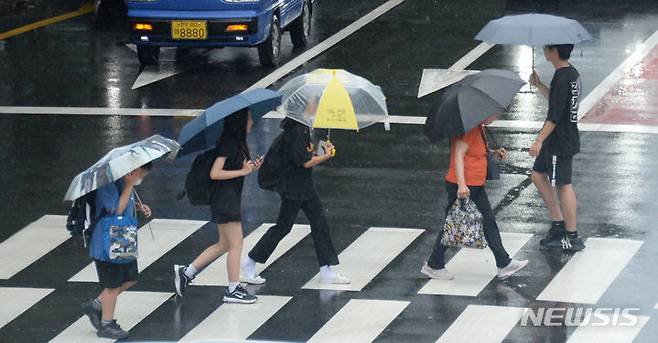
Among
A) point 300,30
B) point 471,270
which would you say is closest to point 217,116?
point 471,270

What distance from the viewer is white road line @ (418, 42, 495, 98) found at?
18.7 m

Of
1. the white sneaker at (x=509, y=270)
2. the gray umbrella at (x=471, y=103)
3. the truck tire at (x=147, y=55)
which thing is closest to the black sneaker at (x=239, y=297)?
the gray umbrella at (x=471, y=103)

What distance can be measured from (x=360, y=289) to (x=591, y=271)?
188 cm

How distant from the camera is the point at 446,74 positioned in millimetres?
19578

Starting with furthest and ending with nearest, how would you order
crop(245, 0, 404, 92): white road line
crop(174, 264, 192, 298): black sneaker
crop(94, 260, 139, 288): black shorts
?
crop(245, 0, 404, 92): white road line, crop(174, 264, 192, 298): black sneaker, crop(94, 260, 139, 288): black shorts

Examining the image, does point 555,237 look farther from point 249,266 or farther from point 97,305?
point 97,305

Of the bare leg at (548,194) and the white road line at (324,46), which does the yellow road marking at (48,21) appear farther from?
the bare leg at (548,194)

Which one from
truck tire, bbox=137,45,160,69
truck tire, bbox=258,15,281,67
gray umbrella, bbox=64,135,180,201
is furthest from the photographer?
truck tire, bbox=137,45,160,69

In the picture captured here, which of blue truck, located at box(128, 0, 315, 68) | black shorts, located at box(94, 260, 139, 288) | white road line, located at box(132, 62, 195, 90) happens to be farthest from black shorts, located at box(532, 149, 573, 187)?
white road line, located at box(132, 62, 195, 90)

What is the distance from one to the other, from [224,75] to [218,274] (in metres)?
8.31

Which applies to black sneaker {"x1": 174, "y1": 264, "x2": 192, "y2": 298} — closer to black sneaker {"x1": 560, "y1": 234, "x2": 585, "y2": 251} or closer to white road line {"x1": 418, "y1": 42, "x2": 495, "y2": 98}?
black sneaker {"x1": 560, "y1": 234, "x2": 585, "y2": 251}

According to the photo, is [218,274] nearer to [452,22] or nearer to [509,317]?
[509,317]

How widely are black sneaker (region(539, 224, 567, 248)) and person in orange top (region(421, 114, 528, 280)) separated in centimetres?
80

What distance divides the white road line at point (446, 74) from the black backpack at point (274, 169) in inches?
275
